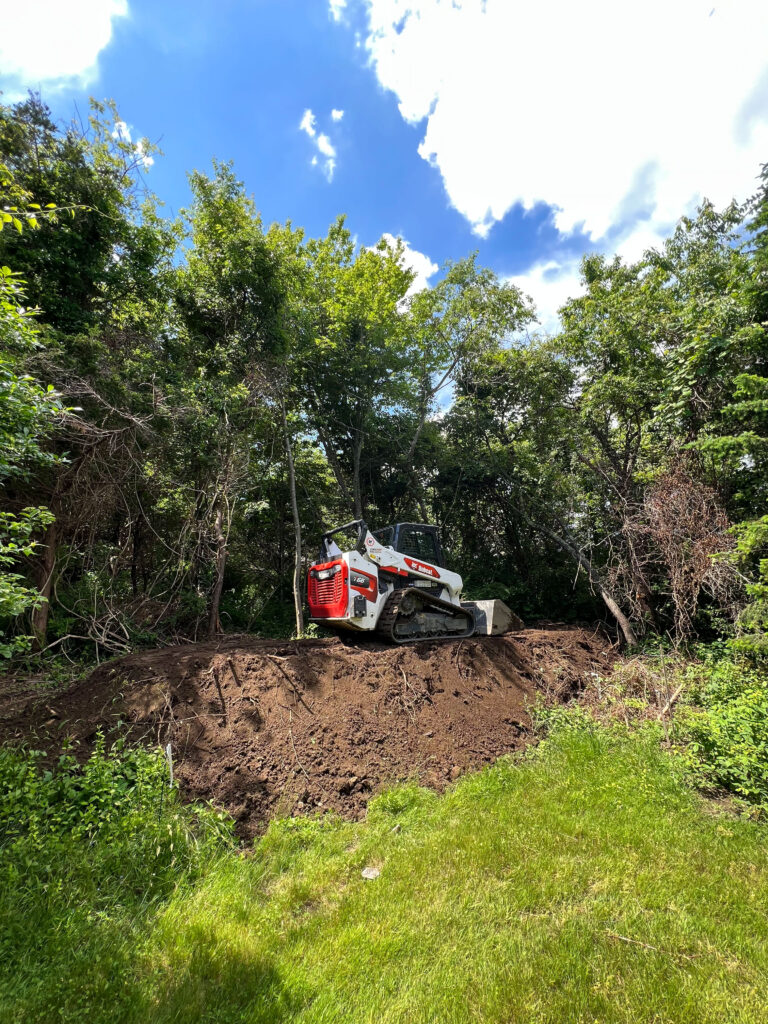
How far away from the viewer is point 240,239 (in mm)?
9406

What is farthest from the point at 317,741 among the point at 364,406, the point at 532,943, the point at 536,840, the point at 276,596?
the point at 364,406

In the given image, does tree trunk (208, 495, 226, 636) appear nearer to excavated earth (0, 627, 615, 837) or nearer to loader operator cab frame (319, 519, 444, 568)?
loader operator cab frame (319, 519, 444, 568)

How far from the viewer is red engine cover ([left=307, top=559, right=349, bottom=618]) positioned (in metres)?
6.60

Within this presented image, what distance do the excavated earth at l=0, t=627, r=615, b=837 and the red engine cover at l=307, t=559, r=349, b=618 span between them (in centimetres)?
68

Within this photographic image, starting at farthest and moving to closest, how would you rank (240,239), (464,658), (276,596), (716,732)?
(276,596) → (240,239) → (464,658) → (716,732)

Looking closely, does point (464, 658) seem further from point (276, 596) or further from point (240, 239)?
point (240, 239)

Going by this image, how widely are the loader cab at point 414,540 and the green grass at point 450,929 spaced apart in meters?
4.65

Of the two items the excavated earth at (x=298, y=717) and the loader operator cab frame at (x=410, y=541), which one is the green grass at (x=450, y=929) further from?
the loader operator cab frame at (x=410, y=541)

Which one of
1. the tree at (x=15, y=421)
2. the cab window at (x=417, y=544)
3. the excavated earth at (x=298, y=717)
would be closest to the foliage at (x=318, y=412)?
the tree at (x=15, y=421)

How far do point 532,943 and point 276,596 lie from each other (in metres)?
10.9

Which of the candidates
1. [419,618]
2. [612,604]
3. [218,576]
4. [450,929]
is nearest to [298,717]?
[450,929]

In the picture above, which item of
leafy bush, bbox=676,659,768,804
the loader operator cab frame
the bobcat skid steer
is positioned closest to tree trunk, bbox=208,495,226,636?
the bobcat skid steer

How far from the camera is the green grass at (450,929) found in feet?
6.38

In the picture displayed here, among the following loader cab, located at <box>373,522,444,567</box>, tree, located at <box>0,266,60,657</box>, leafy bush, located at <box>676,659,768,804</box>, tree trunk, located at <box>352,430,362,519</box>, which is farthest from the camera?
tree trunk, located at <box>352,430,362,519</box>
